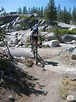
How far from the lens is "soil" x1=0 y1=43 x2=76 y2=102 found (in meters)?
12.2

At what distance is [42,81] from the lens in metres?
14.1

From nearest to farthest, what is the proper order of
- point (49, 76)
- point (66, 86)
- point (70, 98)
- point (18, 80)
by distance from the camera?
point (70, 98) < point (66, 86) < point (18, 80) < point (49, 76)

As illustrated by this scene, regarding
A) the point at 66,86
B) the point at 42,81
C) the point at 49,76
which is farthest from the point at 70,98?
the point at 49,76

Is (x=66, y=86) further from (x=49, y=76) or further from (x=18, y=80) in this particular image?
(x=18, y=80)

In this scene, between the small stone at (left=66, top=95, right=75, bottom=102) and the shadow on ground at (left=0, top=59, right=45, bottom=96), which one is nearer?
the small stone at (left=66, top=95, right=75, bottom=102)

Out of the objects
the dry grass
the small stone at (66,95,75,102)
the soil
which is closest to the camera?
the small stone at (66,95,75,102)

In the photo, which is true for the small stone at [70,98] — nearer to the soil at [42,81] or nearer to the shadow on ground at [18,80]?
the soil at [42,81]

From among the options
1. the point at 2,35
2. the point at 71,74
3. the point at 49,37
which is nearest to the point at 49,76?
the point at 71,74

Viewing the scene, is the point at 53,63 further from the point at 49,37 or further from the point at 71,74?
the point at 49,37

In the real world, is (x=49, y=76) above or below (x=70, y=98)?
below

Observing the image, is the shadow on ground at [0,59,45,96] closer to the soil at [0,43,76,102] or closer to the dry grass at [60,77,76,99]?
the soil at [0,43,76,102]

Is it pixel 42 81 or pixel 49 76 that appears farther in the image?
pixel 49 76

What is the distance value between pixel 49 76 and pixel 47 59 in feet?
13.7

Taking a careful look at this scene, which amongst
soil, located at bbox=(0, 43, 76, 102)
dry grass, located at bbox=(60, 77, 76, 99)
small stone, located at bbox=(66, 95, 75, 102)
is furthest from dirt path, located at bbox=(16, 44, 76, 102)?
small stone, located at bbox=(66, 95, 75, 102)
